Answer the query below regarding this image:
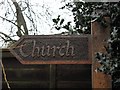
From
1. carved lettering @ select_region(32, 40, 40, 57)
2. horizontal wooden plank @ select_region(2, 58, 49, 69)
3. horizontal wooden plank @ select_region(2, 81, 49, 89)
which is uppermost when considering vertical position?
carved lettering @ select_region(32, 40, 40, 57)

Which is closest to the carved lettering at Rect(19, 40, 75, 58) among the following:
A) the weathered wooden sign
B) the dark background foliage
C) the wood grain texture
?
the weathered wooden sign

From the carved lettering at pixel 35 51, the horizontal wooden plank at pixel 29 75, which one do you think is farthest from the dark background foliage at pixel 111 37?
the horizontal wooden plank at pixel 29 75

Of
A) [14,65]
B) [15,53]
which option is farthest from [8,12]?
[15,53]

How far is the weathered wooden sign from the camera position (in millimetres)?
2705

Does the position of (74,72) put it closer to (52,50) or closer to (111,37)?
(52,50)

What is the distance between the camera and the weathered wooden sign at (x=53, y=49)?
2705 mm

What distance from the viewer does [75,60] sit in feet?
8.82

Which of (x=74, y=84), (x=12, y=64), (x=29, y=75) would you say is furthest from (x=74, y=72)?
(x=12, y=64)

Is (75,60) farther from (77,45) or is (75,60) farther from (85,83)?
(85,83)

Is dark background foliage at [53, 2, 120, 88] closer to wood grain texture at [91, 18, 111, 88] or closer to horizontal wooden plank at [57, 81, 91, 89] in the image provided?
wood grain texture at [91, 18, 111, 88]

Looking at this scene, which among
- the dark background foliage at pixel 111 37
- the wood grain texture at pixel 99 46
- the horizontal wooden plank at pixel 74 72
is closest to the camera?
the dark background foliage at pixel 111 37

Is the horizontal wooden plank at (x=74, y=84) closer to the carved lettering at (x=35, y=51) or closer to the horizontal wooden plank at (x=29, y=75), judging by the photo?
the horizontal wooden plank at (x=29, y=75)

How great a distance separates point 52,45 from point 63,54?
0.13m

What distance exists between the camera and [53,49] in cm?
273
